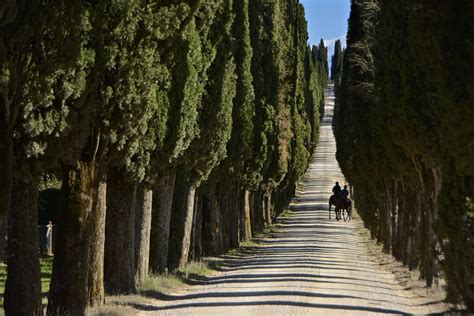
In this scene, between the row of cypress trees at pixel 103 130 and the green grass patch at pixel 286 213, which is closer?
the row of cypress trees at pixel 103 130

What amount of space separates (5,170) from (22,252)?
1.93m

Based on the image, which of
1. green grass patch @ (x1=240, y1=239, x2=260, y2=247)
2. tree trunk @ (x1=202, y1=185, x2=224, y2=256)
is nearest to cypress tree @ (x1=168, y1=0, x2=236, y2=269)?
tree trunk @ (x1=202, y1=185, x2=224, y2=256)

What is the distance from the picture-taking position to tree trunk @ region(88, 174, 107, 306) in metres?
15.7

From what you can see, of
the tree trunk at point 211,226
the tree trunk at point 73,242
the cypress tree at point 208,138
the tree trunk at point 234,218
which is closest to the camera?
the tree trunk at point 73,242

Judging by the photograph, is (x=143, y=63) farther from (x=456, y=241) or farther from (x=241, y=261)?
(x=241, y=261)

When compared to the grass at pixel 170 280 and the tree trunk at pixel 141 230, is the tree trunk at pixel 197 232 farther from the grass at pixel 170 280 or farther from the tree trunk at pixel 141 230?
the tree trunk at pixel 141 230

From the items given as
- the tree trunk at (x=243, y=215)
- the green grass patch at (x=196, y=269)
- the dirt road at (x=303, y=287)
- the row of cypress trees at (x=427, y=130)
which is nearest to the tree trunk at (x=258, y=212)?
the tree trunk at (x=243, y=215)

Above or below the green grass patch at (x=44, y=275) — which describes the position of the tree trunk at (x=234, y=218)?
above

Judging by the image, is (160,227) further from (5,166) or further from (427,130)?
(5,166)

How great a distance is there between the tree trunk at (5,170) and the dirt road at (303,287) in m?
4.66

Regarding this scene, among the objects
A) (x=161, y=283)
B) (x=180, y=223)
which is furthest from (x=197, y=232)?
(x=161, y=283)

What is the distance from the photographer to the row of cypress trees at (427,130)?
12273 millimetres

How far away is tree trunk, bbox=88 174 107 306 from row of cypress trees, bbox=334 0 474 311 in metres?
6.02

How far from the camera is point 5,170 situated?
37.2ft
